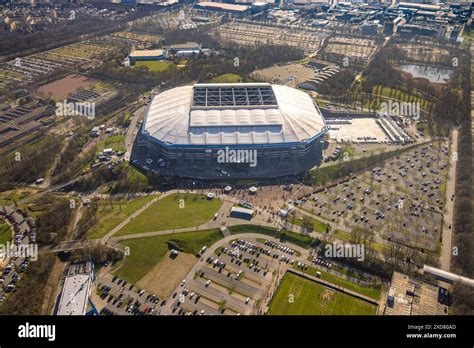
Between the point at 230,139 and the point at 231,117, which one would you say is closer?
the point at 230,139

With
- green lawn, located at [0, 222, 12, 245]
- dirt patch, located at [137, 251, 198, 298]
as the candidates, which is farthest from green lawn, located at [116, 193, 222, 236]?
green lawn, located at [0, 222, 12, 245]

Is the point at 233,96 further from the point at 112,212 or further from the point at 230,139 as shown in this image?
the point at 112,212

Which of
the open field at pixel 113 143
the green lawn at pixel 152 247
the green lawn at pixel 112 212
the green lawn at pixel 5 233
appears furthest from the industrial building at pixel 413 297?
the open field at pixel 113 143

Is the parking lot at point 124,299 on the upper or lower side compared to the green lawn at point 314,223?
lower

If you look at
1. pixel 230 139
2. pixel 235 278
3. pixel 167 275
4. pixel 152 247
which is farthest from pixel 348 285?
pixel 230 139

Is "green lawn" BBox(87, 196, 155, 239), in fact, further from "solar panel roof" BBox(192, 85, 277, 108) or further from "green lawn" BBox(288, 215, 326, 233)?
"green lawn" BBox(288, 215, 326, 233)

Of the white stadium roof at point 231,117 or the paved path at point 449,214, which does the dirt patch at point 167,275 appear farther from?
the paved path at point 449,214
